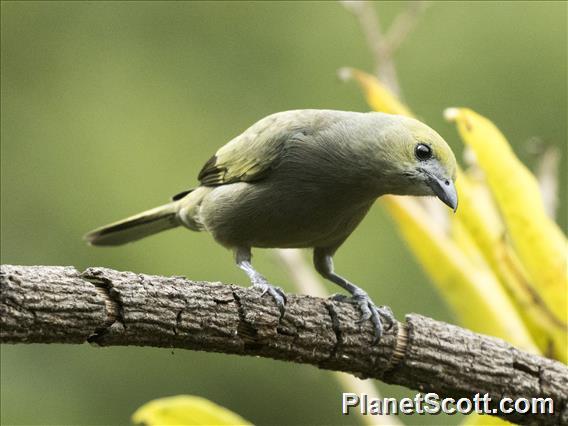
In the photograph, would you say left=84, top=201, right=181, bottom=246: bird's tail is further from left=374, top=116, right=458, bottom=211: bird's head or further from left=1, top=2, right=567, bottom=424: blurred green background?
left=1, top=2, right=567, bottom=424: blurred green background

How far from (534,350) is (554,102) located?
665cm

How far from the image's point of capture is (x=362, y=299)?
14.2ft

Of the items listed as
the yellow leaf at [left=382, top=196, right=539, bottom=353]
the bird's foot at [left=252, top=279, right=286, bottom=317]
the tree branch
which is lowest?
the tree branch

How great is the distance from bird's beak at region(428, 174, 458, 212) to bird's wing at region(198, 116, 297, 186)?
0.75 metres

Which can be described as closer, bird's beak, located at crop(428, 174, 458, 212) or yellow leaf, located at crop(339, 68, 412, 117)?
bird's beak, located at crop(428, 174, 458, 212)

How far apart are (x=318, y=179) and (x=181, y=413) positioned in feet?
3.84

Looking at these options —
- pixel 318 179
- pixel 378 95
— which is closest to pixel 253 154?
pixel 318 179

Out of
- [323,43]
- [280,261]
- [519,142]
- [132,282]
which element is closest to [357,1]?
[280,261]

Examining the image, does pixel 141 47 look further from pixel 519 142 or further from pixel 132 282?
pixel 132 282

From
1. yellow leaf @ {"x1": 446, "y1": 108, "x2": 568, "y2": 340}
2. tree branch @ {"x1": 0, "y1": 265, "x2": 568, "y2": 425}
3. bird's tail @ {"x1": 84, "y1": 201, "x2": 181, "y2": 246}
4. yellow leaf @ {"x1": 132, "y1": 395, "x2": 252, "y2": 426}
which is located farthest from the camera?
bird's tail @ {"x1": 84, "y1": 201, "x2": 181, "y2": 246}

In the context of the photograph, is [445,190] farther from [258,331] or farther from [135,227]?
[135,227]

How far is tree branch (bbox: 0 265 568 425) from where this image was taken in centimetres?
322

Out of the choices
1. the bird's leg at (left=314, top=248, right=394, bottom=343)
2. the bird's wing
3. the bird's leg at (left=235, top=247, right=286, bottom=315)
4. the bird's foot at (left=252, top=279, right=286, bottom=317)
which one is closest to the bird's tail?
the bird's wing

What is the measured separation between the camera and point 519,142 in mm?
10227
